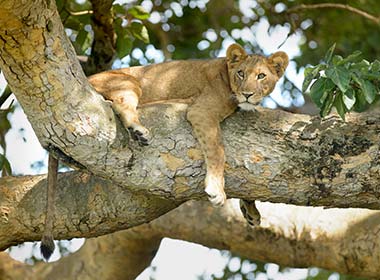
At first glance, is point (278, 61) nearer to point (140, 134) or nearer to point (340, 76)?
point (340, 76)

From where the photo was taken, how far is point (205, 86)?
14.7 ft

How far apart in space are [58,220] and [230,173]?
996 millimetres

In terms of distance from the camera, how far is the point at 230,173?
391cm

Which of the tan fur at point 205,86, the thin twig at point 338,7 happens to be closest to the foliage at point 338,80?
the tan fur at point 205,86

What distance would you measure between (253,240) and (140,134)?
2.03 meters

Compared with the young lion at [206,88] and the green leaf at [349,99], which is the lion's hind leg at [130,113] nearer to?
the young lion at [206,88]

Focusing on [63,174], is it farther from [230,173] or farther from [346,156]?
[346,156]

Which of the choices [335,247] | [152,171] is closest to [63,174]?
[152,171]

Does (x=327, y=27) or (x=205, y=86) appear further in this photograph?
(x=327, y=27)

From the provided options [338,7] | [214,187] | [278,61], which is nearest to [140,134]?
[214,187]

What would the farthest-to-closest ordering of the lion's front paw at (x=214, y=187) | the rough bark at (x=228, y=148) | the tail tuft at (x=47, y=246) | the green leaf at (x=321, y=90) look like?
1. the tail tuft at (x=47, y=246)
2. the lion's front paw at (x=214, y=187)
3. the green leaf at (x=321, y=90)
4. the rough bark at (x=228, y=148)

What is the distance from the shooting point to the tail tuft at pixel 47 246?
13.6ft

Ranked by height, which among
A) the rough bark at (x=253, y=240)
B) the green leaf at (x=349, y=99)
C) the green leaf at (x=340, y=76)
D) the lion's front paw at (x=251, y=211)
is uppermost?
the green leaf at (x=340, y=76)

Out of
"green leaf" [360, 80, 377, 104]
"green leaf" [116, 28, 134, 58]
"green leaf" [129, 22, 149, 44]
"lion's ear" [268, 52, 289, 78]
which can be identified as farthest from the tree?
"green leaf" [129, 22, 149, 44]
